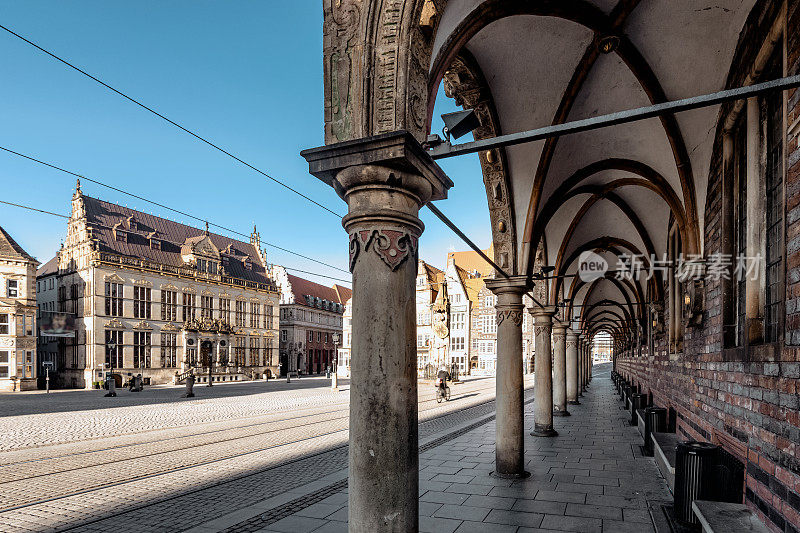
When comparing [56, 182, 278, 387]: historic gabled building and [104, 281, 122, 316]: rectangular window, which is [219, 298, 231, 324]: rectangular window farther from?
[104, 281, 122, 316]: rectangular window

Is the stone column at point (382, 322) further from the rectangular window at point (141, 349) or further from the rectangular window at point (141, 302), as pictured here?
the rectangular window at point (141, 302)

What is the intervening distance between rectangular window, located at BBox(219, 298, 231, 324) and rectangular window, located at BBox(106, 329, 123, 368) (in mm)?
9087

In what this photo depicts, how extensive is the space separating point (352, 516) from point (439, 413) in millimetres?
14782

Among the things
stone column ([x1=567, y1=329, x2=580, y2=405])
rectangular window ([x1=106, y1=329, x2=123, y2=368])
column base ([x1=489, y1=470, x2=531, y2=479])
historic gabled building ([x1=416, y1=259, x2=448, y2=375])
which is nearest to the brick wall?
column base ([x1=489, y1=470, x2=531, y2=479])

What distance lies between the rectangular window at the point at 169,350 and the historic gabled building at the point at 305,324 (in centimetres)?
1411

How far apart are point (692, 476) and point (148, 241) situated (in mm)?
41229

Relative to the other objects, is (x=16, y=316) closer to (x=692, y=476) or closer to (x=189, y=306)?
(x=189, y=306)

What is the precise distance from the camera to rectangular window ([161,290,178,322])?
3984cm

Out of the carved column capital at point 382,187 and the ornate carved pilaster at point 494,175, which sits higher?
the ornate carved pilaster at point 494,175

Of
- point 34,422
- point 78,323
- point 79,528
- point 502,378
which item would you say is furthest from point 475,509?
point 78,323

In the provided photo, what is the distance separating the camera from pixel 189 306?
41.9 metres

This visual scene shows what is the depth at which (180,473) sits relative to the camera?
28.7 feet

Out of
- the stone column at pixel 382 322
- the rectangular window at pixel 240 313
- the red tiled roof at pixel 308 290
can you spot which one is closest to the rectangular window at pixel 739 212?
the stone column at pixel 382 322

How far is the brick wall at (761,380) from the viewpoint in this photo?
365cm
